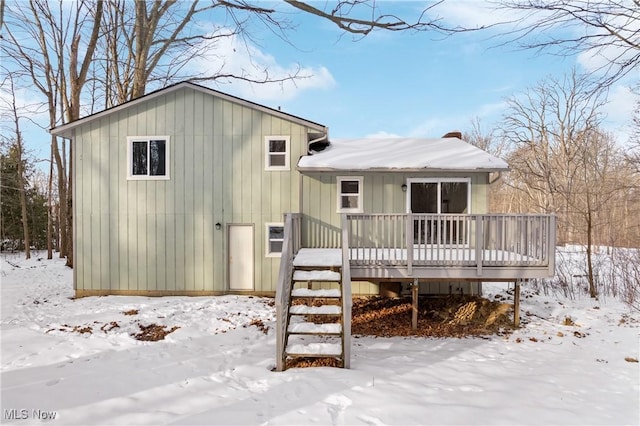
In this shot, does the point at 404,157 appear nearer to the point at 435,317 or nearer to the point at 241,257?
the point at 435,317

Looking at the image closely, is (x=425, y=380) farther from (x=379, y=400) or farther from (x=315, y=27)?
(x=315, y=27)

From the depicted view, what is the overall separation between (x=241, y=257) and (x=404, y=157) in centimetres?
523

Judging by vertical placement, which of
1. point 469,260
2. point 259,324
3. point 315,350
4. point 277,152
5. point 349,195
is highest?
point 277,152

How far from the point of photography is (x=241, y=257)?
868cm

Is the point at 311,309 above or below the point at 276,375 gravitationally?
above

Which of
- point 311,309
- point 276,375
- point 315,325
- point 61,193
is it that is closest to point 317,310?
point 311,309

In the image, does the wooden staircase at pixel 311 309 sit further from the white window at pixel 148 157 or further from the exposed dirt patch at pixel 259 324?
the white window at pixel 148 157

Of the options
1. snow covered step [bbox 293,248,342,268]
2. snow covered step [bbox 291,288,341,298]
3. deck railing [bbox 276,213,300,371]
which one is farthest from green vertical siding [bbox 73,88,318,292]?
snow covered step [bbox 291,288,341,298]

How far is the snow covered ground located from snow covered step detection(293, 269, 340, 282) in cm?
125

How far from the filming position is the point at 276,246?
28.5 ft

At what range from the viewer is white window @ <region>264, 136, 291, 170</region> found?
8.57m

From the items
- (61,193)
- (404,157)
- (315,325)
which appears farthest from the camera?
(61,193)

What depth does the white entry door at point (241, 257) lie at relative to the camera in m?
8.66

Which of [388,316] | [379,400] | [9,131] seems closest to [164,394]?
[379,400]
